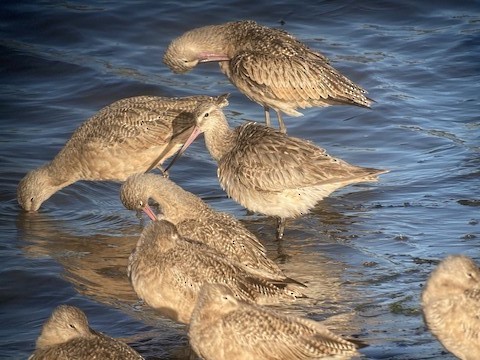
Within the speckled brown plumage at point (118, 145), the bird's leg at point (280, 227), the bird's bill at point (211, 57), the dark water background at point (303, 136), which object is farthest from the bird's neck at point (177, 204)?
the bird's bill at point (211, 57)

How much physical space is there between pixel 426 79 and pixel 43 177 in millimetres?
4991

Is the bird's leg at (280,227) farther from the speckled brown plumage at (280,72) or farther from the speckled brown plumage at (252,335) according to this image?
the speckled brown plumage at (252,335)

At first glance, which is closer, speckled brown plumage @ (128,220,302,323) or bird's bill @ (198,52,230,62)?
speckled brown plumage @ (128,220,302,323)

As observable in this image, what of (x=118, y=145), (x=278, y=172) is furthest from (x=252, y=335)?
(x=118, y=145)

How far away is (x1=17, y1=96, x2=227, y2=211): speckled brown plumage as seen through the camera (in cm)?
1064

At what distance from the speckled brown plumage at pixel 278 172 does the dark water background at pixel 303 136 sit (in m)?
0.38

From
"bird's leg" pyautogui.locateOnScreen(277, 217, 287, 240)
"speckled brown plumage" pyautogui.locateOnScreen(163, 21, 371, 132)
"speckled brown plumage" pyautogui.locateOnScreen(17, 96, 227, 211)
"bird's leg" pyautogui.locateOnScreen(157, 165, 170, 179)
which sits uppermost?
"speckled brown plumage" pyautogui.locateOnScreen(163, 21, 371, 132)

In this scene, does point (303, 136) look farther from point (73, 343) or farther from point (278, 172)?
point (73, 343)

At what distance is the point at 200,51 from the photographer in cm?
1177

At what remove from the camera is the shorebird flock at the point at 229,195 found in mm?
6535

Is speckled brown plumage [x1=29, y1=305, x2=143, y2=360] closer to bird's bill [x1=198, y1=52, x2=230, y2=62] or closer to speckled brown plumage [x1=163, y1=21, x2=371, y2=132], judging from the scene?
speckled brown plumage [x1=163, y1=21, x2=371, y2=132]

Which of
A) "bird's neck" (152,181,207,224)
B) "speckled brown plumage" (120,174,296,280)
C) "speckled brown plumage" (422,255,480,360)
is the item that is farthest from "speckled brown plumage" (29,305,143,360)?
"bird's neck" (152,181,207,224)

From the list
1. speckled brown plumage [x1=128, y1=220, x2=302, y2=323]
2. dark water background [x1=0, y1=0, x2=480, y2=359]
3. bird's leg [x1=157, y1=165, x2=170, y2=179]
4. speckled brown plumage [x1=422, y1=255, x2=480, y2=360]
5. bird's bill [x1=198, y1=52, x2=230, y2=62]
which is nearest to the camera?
speckled brown plumage [x1=422, y1=255, x2=480, y2=360]

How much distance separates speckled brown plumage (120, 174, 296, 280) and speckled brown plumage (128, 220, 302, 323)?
10.0 inches
